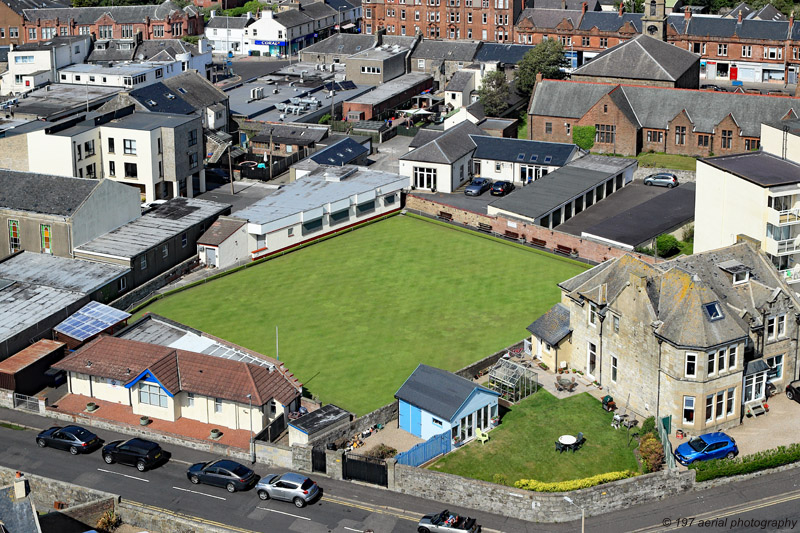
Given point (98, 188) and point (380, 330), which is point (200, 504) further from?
point (98, 188)

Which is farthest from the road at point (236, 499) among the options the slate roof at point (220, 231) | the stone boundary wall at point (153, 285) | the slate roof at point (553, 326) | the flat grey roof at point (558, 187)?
the flat grey roof at point (558, 187)

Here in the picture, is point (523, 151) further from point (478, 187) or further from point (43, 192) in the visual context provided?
point (43, 192)

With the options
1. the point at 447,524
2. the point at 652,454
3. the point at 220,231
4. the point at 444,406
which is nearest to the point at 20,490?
the point at 447,524

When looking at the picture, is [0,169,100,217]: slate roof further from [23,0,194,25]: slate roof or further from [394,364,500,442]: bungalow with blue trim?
[23,0,194,25]: slate roof

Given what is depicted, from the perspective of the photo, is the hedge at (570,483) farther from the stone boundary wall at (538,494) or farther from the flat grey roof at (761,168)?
the flat grey roof at (761,168)

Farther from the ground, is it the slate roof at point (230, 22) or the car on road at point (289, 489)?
the slate roof at point (230, 22)

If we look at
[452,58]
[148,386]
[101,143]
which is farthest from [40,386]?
[452,58]

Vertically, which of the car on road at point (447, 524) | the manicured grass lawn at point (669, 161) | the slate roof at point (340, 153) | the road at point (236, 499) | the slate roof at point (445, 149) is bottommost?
the road at point (236, 499)
